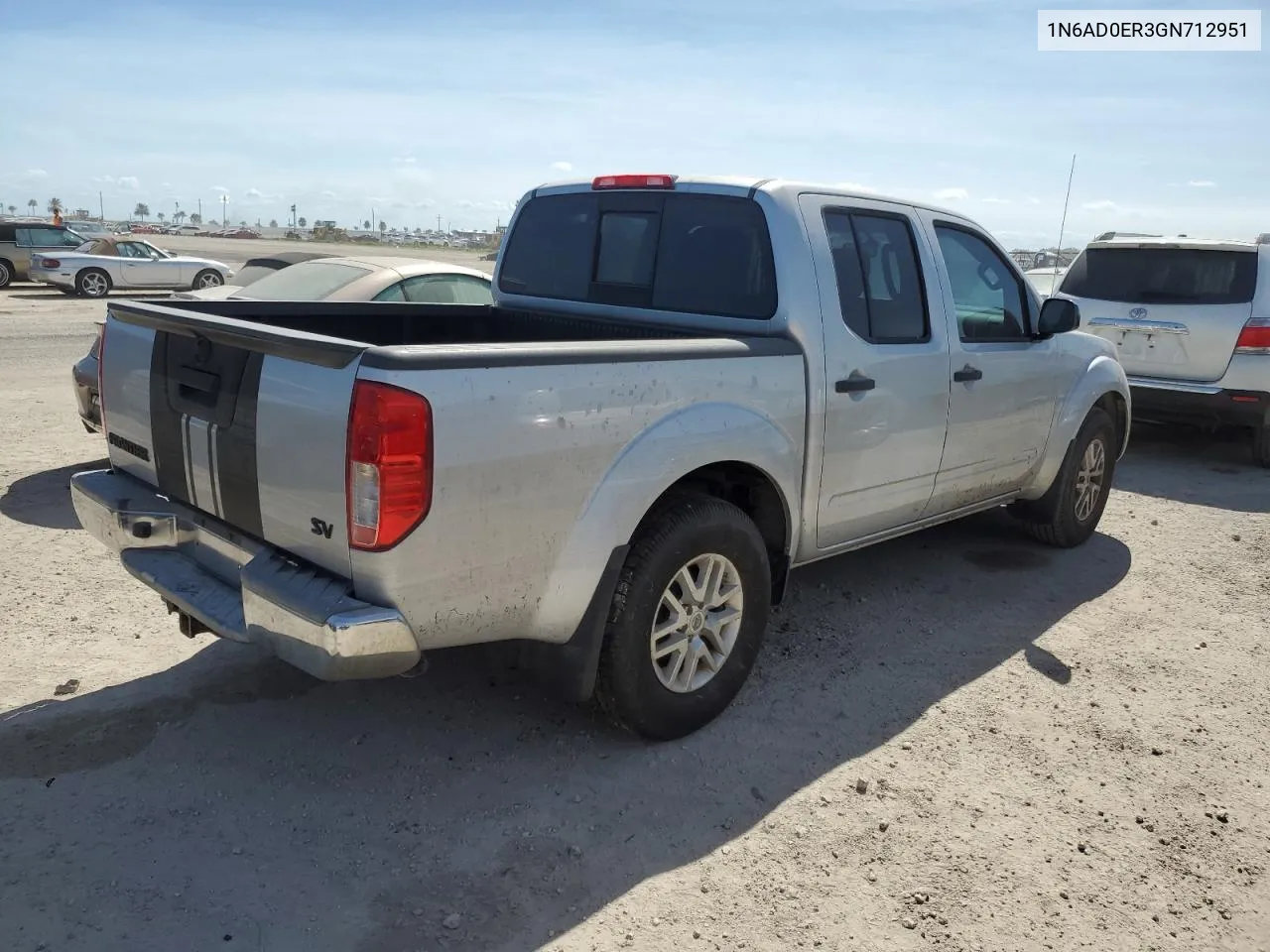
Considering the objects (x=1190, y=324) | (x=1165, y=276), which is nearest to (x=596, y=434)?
(x=1190, y=324)

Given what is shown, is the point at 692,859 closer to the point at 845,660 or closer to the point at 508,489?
the point at 508,489

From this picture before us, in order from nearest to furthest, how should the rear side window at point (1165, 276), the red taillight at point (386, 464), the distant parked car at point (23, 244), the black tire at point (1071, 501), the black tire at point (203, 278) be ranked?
Result: the red taillight at point (386, 464)
the black tire at point (1071, 501)
the rear side window at point (1165, 276)
the distant parked car at point (23, 244)
the black tire at point (203, 278)

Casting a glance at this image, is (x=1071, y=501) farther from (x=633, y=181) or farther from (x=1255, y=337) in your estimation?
(x=1255, y=337)

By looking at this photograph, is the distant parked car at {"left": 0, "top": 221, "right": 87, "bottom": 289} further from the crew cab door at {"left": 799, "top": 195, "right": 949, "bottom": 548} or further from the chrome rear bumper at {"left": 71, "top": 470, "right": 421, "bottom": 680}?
the crew cab door at {"left": 799, "top": 195, "right": 949, "bottom": 548}

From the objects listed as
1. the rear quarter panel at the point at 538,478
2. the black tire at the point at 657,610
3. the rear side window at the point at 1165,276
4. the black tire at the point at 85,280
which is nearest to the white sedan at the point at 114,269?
the black tire at the point at 85,280

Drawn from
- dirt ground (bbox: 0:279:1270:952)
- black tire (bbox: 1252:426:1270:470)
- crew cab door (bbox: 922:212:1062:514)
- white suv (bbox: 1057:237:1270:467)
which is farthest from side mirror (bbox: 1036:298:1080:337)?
black tire (bbox: 1252:426:1270:470)

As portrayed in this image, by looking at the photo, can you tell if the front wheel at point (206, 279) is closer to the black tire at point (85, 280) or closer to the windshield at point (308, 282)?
the black tire at point (85, 280)

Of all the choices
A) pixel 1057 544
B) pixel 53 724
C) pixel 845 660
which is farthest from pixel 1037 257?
pixel 53 724

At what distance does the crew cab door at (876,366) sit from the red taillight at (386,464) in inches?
74.2

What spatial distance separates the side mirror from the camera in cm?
518

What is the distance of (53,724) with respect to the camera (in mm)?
3670

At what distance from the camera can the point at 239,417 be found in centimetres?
311

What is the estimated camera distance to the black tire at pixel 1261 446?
8.77 m

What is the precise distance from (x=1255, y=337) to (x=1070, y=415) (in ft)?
12.2
